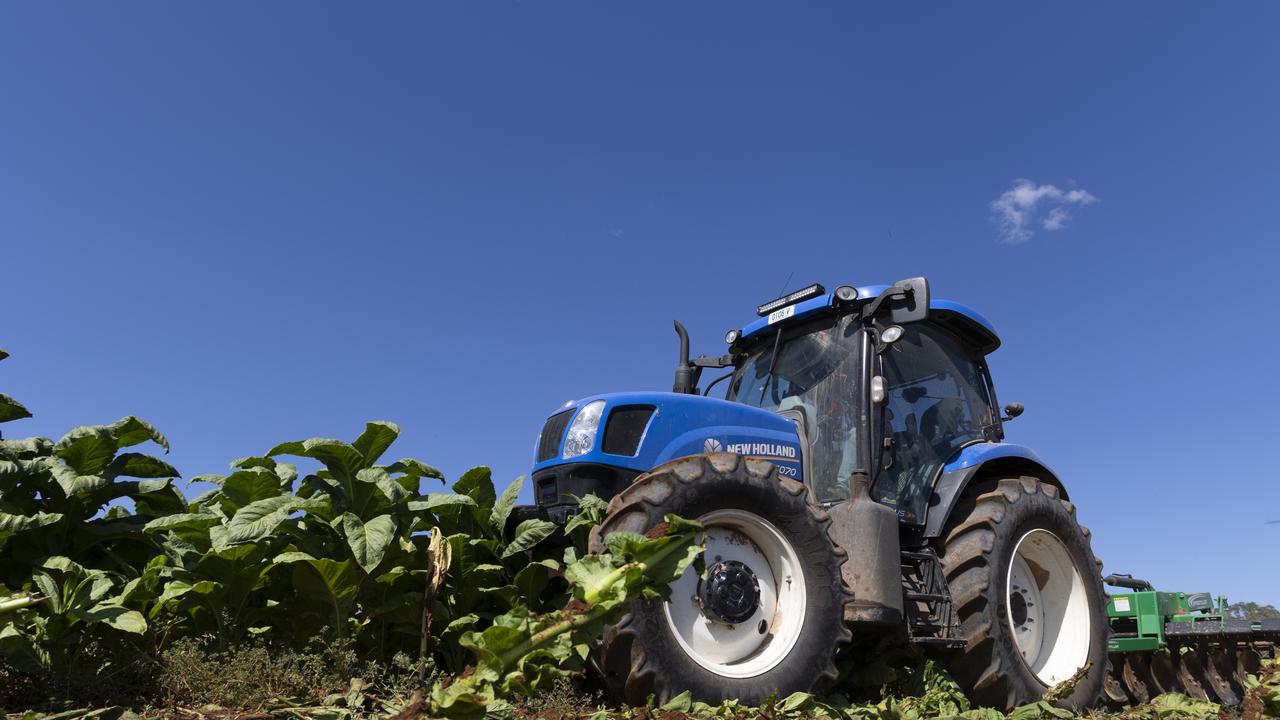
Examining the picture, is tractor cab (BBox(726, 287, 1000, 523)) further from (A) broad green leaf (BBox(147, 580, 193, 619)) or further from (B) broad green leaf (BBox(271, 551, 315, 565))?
(A) broad green leaf (BBox(147, 580, 193, 619))

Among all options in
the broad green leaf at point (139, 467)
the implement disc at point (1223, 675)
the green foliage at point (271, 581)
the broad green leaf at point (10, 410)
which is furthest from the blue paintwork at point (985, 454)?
the broad green leaf at point (10, 410)

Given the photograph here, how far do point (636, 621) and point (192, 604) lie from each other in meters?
2.21

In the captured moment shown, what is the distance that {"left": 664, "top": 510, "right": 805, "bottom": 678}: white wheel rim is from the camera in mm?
4465

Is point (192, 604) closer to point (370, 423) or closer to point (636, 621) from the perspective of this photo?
point (370, 423)

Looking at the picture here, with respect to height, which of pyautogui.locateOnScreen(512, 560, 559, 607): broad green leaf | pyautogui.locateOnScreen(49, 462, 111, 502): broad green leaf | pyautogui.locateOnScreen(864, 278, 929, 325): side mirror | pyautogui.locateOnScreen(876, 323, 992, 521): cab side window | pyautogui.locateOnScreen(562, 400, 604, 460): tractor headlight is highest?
pyautogui.locateOnScreen(864, 278, 929, 325): side mirror

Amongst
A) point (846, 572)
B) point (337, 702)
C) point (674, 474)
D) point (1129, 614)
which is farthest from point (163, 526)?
point (1129, 614)

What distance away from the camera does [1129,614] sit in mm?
7891

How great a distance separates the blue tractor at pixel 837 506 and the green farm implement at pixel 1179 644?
4.94ft

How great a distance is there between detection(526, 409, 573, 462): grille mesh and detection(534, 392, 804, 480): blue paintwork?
0.07m

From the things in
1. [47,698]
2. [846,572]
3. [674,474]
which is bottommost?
[47,698]

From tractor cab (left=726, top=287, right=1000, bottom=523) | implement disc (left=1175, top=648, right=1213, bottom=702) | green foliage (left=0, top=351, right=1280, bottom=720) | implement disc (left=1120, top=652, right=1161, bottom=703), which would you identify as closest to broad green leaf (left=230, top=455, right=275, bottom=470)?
green foliage (left=0, top=351, right=1280, bottom=720)

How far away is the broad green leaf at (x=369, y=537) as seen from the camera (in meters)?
4.06

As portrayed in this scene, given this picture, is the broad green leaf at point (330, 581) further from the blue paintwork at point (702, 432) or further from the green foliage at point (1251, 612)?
the green foliage at point (1251, 612)

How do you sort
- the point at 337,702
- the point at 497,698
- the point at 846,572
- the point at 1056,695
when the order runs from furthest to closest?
1. the point at 1056,695
2. the point at 846,572
3. the point at 337,702
4. the point at 497,698
